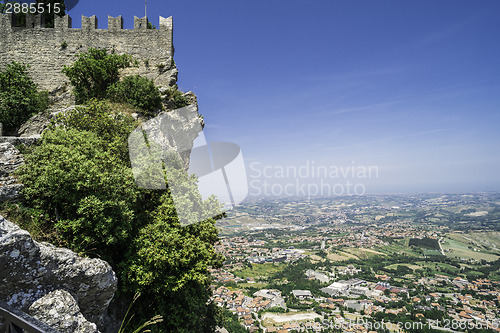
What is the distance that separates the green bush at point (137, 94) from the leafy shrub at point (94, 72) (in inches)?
42.7

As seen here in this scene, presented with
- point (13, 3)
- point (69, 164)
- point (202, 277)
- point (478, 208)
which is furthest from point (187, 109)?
point (478, 208)

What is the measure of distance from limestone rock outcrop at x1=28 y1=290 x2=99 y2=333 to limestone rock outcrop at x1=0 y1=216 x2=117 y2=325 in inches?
4.3

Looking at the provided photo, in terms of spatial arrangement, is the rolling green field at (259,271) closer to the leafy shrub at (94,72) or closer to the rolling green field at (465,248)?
the leafy shrub at (94,72)

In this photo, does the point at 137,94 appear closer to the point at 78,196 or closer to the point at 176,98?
the point at 176,98

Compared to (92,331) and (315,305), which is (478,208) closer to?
(315,305)

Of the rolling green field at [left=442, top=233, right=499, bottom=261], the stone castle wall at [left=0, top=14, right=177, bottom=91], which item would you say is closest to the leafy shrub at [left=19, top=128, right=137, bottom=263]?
the stone castle wall at [left=0, top=14, right=177, bottom=91]

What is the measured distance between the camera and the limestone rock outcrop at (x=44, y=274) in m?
3.29

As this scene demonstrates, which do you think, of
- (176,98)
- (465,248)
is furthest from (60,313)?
(465,248)

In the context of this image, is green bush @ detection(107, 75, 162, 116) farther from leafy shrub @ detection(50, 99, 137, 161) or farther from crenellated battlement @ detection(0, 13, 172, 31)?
crenellated battlement @ detection(0, 13, 172, 31)

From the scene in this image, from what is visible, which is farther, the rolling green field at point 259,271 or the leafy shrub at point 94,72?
the rolling green field at point 259,271

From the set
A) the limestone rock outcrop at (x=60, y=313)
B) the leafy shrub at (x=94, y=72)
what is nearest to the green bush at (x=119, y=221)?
the limestone rock outcrop at (x=60, y=313)

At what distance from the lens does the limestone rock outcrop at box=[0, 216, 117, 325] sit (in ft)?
10.8

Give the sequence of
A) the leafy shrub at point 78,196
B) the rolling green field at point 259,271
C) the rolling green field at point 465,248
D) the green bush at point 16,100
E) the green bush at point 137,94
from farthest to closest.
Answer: the rolling green field at point 465,248
the rolling green field at point 259,271
the green bush at point 137,94
the green bush at point 16,100
the leafy shrub at point 78,196

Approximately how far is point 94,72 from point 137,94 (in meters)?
2.78
